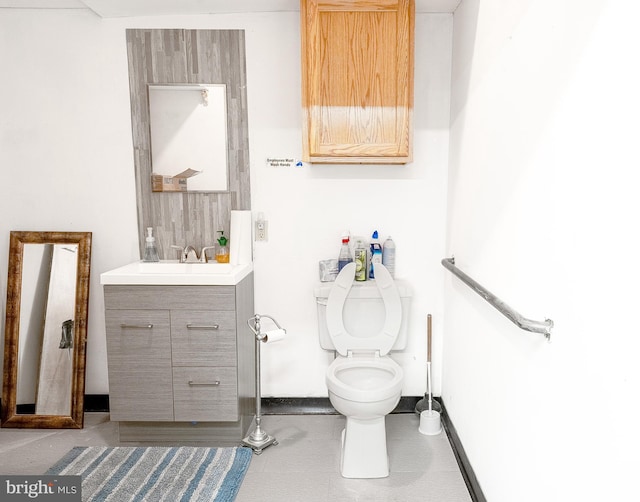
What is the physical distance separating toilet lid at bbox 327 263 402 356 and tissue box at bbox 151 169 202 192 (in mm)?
988

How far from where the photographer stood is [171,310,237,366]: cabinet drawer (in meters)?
2.25

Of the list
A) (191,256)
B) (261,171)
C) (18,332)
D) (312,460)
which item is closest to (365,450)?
(312,460)

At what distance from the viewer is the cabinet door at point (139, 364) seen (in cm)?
226

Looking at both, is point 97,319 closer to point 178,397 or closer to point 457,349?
point 178,397

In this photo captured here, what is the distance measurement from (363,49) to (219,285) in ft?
4.24

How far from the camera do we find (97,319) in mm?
2711

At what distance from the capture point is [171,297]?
2238mm

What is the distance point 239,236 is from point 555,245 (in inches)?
66.6

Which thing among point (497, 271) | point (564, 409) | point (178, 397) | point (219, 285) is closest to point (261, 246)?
point (219, 285)

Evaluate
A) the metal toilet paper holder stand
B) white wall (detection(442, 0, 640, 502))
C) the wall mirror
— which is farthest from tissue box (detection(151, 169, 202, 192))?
white wall (detection(442, 0, 640, 502))

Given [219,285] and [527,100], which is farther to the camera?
[219,285]

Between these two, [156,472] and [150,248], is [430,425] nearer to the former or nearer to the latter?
[156,472]

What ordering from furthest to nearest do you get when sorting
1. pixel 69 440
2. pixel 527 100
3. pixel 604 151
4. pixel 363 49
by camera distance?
pixel 69 440 → pixel 363 49 → pixel 527 100 → pixel 604 151

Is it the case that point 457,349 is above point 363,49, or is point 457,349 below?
below
